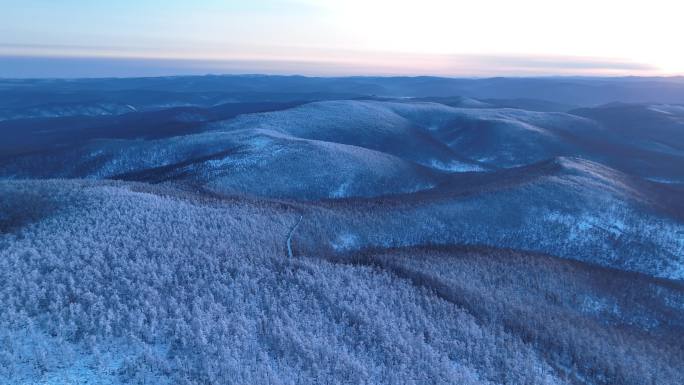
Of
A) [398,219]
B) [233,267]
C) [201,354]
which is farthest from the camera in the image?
[398,219]

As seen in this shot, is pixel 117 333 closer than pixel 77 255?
Yes

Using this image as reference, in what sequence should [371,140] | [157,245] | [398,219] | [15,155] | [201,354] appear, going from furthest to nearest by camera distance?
[371,140], [15,155], [398,219], [157,245], [201,354]

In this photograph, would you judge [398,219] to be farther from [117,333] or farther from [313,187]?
[117,333]

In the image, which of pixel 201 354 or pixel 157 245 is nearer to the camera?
pixel 201 354

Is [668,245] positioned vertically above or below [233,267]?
below

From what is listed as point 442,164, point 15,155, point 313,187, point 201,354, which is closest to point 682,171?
point 442,164

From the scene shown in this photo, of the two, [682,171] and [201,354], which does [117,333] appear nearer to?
[201,354]

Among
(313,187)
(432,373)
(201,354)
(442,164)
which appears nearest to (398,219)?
(313,187)

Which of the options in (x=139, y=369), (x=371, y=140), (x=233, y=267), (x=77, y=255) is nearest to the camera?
(x=139, y=369)

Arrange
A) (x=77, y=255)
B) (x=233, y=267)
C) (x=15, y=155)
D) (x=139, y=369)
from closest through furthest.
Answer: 1. (x=139, y=369)
2. (x=77, y=255)
3. (x=233, y=267)
4. (x=15, y=155)
